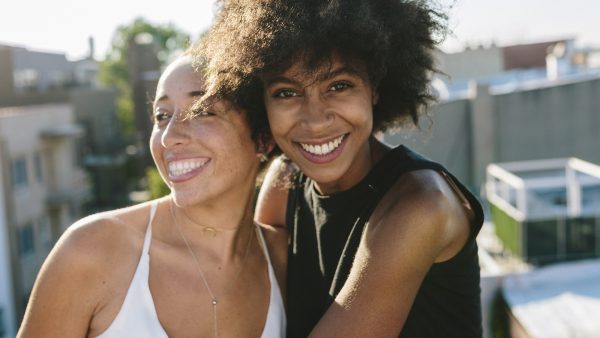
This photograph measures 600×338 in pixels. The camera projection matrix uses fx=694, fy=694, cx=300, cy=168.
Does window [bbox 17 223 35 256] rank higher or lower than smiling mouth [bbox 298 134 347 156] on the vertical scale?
lower

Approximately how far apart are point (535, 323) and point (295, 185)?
364cm

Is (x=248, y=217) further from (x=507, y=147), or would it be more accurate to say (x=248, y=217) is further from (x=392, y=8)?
(x=507, y=147)

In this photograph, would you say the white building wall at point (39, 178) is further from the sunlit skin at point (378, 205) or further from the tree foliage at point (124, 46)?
the tree foliage at point (124, 46)

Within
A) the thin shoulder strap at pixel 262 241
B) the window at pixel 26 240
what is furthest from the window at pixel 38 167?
the thin shoulder strap at pixel 262 241

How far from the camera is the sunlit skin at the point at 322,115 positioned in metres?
2.73

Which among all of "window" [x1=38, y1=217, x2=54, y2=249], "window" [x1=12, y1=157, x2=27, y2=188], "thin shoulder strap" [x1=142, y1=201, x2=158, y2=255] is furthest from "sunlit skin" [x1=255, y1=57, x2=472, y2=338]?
"window" [x1=38, y1=217, x2=54, y2=249]

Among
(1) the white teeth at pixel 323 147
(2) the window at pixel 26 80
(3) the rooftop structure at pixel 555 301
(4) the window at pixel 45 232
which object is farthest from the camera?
(2) the window at pixel 26 80

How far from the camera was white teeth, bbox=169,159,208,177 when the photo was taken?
2730 mm

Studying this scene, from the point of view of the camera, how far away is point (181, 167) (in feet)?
8.99

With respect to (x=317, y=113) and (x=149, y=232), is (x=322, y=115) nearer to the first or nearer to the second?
(x=317, y=113)

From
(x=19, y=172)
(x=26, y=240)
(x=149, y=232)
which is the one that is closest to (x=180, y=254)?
(x=149, y=232)

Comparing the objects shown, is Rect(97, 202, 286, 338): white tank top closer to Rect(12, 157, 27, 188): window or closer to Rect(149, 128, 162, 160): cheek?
Rect(149, 128, 162, 160): cheek

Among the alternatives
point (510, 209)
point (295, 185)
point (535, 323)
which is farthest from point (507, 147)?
point (295, 185)

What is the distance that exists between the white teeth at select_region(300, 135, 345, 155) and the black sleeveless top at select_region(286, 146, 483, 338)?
0.62ft
